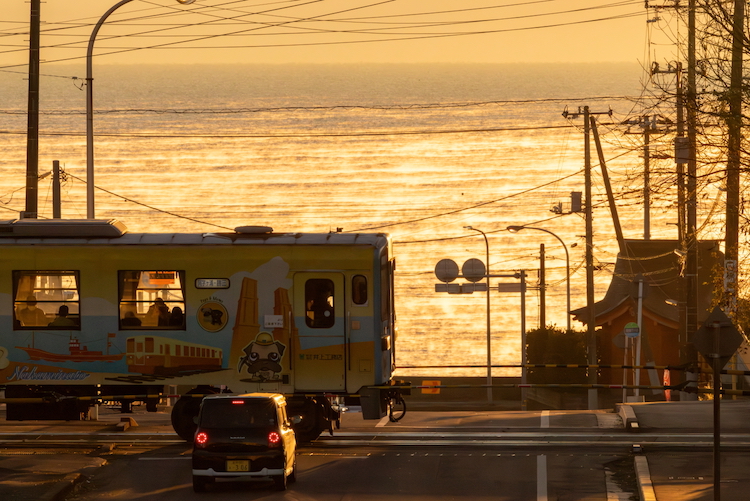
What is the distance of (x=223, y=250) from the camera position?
74.5 ft

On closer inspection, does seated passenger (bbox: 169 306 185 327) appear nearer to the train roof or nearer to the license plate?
the train roof

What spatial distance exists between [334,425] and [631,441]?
6415 millimetres

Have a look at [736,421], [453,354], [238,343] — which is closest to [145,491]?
[238,343]

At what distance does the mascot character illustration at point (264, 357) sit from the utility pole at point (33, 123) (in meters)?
7.26

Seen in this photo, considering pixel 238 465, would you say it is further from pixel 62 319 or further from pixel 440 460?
pixel 62 319

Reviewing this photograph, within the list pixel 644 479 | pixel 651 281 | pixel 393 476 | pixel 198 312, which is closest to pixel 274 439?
pixel 393 476

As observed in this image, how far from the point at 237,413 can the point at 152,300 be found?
191 inches

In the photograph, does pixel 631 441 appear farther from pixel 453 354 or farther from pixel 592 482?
pixel 453 354

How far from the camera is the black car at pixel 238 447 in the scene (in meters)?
18.6

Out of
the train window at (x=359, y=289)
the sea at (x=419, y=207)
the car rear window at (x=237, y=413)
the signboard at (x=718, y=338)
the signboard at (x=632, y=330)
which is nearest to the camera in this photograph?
the signboard at (x=718, y=338)

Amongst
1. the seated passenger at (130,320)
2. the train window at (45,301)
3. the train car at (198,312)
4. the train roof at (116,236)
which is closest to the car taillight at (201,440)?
the train car at (198,312)

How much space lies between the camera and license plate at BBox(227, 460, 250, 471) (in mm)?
18578

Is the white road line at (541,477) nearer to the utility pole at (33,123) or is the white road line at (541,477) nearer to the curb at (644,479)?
the curb at (644,479)

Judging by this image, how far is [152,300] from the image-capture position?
22.9 metres
